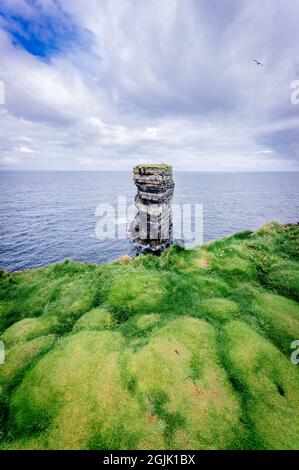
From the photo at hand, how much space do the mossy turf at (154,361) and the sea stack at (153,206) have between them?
31755mm

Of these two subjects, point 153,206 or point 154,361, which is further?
point 153,206

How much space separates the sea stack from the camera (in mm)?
46781

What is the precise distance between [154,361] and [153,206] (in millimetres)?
40814

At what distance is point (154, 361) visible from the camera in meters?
10.1

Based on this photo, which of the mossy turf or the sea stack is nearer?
the mossy turf

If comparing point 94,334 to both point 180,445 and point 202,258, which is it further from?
point 202,258

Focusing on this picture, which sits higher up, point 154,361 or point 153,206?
point 153,206

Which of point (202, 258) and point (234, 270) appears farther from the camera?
point (202, 258)

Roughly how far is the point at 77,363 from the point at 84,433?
9.04 feet

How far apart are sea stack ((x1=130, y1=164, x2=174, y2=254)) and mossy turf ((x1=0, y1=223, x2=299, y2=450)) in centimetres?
3176

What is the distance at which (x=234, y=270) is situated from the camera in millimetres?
18188

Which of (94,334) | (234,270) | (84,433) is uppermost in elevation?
(234,270)

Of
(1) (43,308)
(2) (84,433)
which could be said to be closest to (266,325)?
(2) (84,433)

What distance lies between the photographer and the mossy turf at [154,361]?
7.77m
